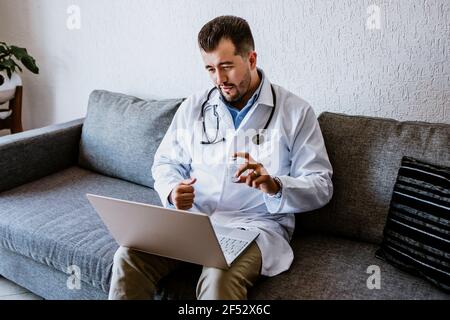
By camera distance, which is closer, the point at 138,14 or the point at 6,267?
the point at 6,267

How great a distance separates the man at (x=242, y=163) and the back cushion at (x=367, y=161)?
101mm

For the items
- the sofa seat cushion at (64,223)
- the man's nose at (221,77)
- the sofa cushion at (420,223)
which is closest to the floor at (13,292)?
the sofa seat cushion at (64,223)

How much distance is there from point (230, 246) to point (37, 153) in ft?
3.83

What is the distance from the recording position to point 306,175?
4.62ft

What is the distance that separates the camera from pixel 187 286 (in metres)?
1.27

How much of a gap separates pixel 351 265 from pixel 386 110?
0.63m

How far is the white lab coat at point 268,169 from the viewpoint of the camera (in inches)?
53.7

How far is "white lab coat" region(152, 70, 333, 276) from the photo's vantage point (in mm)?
1364

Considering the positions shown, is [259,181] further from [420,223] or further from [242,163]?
[420,223]

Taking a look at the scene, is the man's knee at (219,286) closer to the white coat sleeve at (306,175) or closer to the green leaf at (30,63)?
the white coat sleeve at (306,175)

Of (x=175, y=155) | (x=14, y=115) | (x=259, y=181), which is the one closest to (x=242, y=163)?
(x=259, y=181)

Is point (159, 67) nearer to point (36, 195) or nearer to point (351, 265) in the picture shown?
point (36, 195)

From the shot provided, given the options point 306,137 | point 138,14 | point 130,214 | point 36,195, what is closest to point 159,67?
point 138,14

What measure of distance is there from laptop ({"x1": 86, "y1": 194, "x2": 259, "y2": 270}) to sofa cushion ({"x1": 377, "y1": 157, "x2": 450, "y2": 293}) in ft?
1.38
